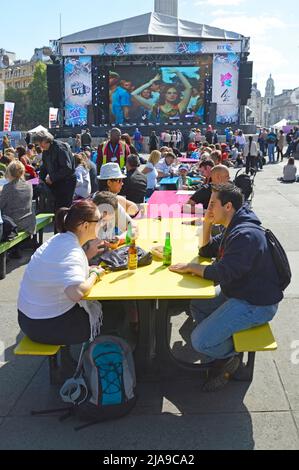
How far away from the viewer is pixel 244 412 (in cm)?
305

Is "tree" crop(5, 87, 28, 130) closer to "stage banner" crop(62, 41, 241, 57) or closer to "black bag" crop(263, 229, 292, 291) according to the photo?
"stage banner" crop(62, 41, 241, 57)

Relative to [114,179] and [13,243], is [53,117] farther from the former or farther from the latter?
[114,179]

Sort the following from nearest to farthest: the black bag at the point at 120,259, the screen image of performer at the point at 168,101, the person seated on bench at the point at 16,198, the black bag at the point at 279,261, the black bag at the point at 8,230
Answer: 1. the black bag at the point at 279,261
2. the black bag at the point at 120,259
3. the black bag at the point at 8,230
4. the person seated on bench at the point at 16,198
5. the screen image of performer at the point at 168,101

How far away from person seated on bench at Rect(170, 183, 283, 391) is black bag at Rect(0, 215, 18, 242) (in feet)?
10.4

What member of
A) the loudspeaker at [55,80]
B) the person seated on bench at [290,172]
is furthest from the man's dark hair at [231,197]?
the loudspeaker at [55,80]

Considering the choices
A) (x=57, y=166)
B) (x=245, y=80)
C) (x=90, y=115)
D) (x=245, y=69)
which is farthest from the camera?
(x=90, y=115)

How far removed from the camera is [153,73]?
30125 millimetres

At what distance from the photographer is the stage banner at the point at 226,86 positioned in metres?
28.8

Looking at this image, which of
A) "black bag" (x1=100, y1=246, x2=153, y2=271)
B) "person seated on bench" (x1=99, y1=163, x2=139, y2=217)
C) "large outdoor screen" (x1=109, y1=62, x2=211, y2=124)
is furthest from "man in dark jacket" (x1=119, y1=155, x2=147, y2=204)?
"large outdoor screen" (x1=109, y1=62, x2=211, y2=124)

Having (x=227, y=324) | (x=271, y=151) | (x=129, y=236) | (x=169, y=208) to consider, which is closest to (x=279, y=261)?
(x=227, y=324)

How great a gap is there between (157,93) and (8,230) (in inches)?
1031

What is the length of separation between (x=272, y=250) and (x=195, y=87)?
28.8 meters

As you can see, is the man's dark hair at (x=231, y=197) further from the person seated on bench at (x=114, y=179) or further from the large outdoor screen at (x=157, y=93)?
the large outdoor screen at (x=157, y=93)

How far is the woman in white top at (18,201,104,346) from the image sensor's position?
2912 mm
